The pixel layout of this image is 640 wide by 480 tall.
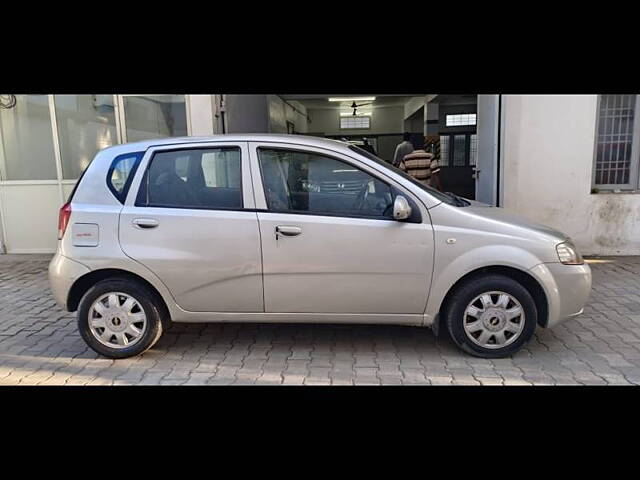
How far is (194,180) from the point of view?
3.51 meters

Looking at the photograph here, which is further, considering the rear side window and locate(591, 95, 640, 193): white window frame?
locate(591, 95, 640, 193): white window frame

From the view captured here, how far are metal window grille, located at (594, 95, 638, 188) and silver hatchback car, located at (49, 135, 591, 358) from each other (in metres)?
3.89

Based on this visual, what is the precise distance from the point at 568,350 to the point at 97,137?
6.98m

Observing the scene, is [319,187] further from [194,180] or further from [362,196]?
[194,180]

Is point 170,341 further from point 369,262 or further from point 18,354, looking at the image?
point 369,262

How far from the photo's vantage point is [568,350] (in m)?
3.58

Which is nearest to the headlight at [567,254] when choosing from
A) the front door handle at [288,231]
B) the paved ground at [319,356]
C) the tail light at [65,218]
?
the paved ground at [319,356]

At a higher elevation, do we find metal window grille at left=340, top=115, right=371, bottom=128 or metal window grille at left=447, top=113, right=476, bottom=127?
metal window grille at left=340, top=115, right=371, bottom=128

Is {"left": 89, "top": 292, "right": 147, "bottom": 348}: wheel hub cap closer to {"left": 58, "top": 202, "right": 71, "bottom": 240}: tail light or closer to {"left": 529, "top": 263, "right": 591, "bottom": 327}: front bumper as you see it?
{"left": 58, "top": 202, "right": 71, "bottom": 240}: tail light

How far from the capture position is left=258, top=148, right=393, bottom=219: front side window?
11.1 ft

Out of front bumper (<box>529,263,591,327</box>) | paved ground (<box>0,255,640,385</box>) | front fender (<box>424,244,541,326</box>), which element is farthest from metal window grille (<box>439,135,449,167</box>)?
front fender (<box>424,244,541,326</box>)

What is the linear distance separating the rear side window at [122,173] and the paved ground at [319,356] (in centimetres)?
136

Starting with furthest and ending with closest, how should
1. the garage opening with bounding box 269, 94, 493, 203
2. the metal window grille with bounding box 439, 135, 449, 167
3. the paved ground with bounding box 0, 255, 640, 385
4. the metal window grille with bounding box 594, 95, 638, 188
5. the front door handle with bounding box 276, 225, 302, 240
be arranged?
the metal window grille with bounding box 439, 135, 449, 167 < the garage opening with bounding box 269, 94, 493, 203 < the metal window grille with bounding box 594, 95, 638, 188 < the front door handle with bounding box 276, 225, 302, 240 < the paved ground with bounding box 0, 255, 640, 385
